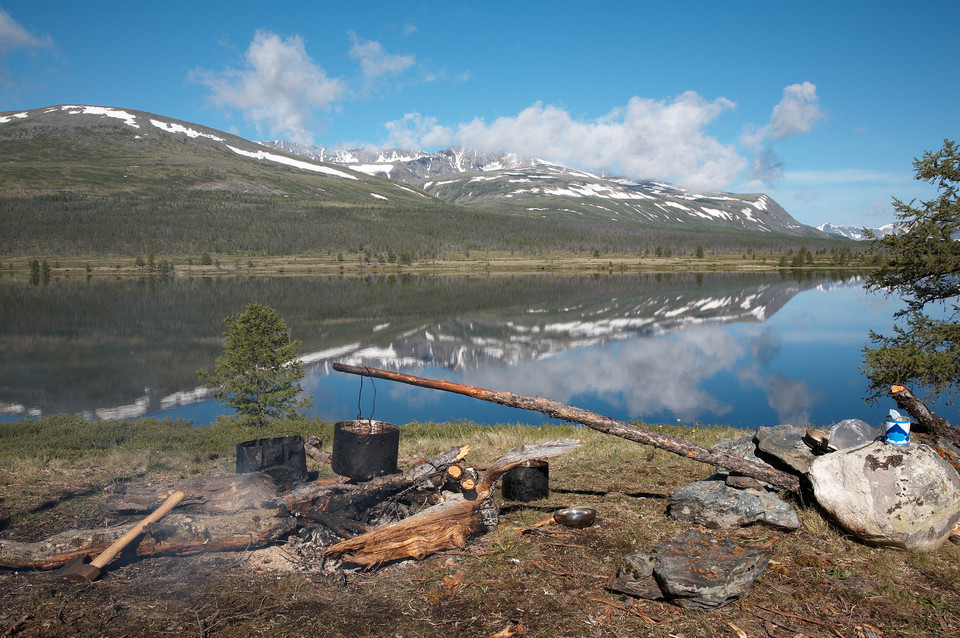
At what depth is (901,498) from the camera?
5.89 metres

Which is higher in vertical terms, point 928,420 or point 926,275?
point 926,275

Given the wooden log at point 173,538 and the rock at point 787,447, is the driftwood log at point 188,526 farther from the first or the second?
the rock at point 787,447

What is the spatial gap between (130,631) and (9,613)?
46.4 inches

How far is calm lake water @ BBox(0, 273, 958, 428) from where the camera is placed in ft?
71.8

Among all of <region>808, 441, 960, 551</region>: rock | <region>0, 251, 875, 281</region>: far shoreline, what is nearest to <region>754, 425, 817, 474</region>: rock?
<region>808, 441, 960, 551</region>: rock

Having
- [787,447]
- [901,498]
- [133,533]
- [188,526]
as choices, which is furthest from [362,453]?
[901,498]

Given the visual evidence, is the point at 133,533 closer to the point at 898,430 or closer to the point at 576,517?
the point at 576,517

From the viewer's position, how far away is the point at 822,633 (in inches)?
185

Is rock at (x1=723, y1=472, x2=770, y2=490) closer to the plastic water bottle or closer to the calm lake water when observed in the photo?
the plastic water bottle

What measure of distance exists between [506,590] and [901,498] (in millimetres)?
4350

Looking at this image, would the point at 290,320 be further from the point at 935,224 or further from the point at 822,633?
the point at 822,633

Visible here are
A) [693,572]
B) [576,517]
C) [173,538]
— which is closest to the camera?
[693,572]

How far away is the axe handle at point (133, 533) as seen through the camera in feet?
18.7

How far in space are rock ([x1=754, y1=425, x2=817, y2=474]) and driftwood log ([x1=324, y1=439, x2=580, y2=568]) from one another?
12.7 ft
